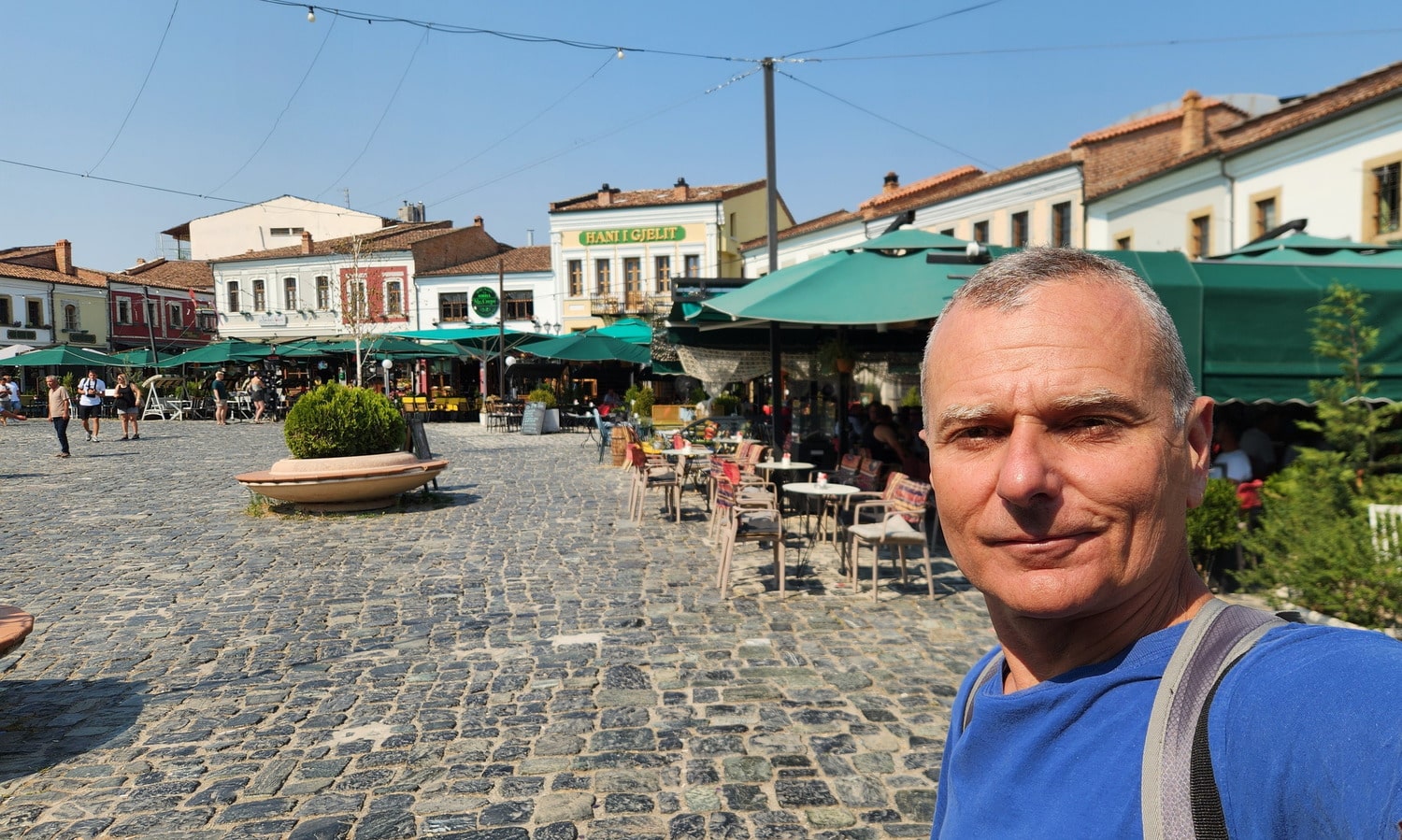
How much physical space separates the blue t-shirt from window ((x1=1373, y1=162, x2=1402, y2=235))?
22.0 m

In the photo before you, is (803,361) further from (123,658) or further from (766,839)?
(766,839)

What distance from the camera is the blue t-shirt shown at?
0.63m

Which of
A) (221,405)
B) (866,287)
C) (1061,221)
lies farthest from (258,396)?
(866,287)

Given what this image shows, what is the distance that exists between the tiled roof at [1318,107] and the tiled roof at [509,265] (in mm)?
29228

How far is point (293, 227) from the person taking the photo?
173 ft

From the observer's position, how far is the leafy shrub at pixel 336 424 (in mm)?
10844

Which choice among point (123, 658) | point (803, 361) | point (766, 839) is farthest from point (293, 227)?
point (766, 839)

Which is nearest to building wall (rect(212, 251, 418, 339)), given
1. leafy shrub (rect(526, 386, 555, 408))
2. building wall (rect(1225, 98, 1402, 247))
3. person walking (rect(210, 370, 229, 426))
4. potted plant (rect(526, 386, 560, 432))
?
person walking (rect(210, 370, 229, 426))

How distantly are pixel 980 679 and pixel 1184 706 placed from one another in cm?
39

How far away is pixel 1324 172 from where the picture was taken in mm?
19516

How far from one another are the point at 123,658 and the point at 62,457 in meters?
15.6

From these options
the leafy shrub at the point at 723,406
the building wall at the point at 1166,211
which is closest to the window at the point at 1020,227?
the building wall at the point at 1166,211

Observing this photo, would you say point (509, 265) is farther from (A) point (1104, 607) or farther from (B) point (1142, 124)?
(A) point (1104, 607)

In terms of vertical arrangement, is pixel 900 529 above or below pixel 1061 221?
below
